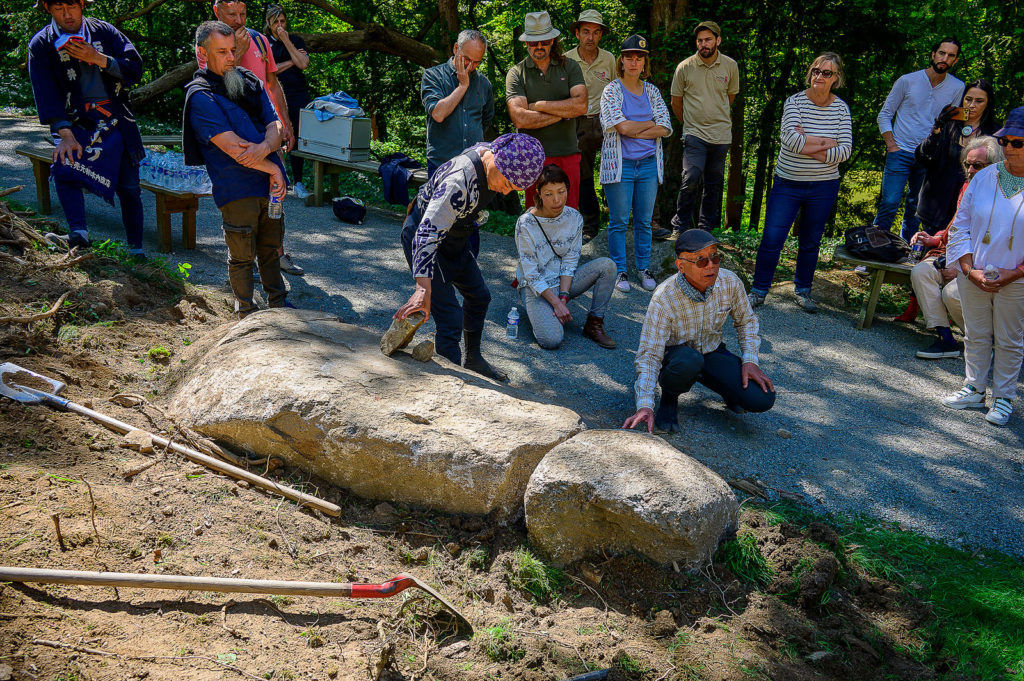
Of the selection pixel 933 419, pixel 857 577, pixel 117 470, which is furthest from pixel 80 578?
pixel 933 419

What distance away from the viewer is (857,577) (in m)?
3.44

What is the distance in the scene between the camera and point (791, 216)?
21.3 feet

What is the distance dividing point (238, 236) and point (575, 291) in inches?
100

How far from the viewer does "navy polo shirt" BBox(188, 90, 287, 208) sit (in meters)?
4.62

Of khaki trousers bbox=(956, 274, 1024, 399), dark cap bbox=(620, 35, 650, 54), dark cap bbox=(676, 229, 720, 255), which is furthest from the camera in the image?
dark cap bbox=(620, 35, 650, 54)

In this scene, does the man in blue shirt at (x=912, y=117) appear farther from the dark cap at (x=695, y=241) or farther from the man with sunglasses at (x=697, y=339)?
the dark cap at (x=695, y=241)

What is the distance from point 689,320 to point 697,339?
149 millimetres

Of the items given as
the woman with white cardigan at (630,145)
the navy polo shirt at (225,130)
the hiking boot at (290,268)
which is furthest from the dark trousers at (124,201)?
the woman with white cardigan at (630,145)

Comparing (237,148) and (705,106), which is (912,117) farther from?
(237,148)

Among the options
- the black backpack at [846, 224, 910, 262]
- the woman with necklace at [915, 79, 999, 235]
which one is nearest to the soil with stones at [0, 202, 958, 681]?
the black backpack at [846, 224, 910, 262]

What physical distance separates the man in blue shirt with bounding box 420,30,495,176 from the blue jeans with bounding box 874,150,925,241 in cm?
379

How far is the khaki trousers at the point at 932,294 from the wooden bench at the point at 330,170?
494cm

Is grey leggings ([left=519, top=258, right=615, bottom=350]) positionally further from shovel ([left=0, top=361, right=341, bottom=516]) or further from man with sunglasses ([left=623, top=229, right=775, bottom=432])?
shovel ([left=0, top=361, right=341, bottom=516])

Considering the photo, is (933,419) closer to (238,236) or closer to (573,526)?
(573,526)
